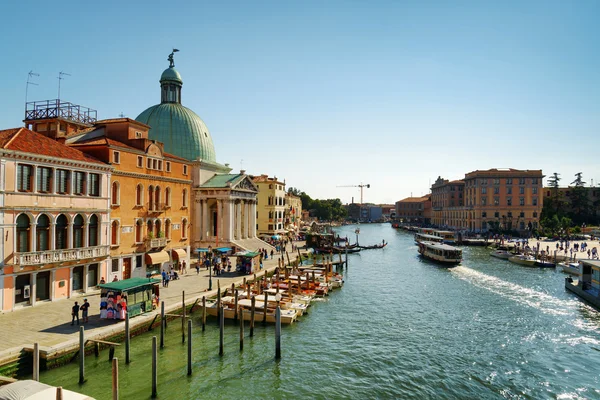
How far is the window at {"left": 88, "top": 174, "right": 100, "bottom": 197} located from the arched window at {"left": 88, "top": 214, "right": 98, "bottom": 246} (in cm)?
158

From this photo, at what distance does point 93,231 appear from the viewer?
2881 cm

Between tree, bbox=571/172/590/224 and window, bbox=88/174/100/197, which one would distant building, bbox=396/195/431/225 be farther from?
window, bbox=88/174/100/197

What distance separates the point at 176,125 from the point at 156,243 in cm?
2609

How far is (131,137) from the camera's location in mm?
35094

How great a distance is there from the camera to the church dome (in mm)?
55875

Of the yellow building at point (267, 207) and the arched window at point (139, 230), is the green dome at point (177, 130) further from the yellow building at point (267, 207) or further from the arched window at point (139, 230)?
the arched window at point (139, 230)

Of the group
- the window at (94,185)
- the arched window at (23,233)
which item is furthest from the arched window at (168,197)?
the arched window at (23,233)

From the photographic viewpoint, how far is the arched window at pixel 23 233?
23.6 m

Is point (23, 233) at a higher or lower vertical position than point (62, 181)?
lower

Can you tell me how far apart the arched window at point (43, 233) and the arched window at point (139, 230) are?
8.72 meters

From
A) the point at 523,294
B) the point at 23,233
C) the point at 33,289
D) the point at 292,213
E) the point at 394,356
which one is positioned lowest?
the point at 394,356

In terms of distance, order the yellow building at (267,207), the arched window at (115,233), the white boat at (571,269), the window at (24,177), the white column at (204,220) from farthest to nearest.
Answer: the yellow building at (267,207) → the white column at (204,220) → the white boat at (571,269) → the arched window at (115,233) → the window at (24,177)

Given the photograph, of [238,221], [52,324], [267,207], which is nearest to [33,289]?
[52,324]

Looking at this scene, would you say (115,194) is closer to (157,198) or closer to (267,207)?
(157,198)
